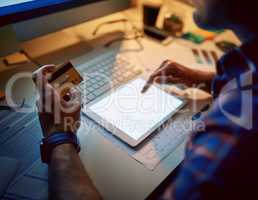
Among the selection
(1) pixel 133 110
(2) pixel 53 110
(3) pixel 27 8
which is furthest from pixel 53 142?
(3) pixel 27 8

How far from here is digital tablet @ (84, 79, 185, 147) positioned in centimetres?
69

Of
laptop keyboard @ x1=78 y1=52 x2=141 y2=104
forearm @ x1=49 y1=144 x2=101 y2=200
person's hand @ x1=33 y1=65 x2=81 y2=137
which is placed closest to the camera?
forearm @ x1=49 y1=144 x2=101 y2=200

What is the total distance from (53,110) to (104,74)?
0.23 m

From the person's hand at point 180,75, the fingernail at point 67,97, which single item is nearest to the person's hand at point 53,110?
the fingernail at point 67,97

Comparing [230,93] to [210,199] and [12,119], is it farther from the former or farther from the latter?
[12,119]

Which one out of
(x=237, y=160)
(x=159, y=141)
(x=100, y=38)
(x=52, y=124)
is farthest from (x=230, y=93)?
(x=100, y=38)

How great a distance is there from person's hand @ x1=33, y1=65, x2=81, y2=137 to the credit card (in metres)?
0.02

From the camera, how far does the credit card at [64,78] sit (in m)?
0.68

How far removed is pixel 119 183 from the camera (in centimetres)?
59

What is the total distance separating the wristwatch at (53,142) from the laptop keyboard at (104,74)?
5.8 inches

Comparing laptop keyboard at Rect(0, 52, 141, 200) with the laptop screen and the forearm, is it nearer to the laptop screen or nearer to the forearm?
the forearm

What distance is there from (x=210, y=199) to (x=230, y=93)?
0.18 meters

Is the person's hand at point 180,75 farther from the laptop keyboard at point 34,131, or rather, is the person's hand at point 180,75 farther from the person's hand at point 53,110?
the person's hand at point 53,110

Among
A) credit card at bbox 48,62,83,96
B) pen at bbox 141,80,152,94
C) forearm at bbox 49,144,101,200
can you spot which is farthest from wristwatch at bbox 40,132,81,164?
pen at bbox 141,80,152,94
